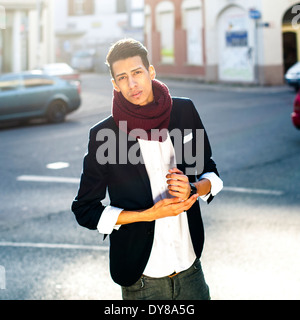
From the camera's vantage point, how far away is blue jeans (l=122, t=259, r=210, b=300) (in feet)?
9.15

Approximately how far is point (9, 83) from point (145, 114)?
14.8 m

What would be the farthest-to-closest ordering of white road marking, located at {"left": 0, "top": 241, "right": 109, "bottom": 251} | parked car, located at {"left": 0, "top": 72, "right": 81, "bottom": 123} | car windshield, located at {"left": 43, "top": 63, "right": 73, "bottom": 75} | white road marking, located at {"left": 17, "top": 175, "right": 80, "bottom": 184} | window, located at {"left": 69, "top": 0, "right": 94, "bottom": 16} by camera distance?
window, located at {"left": 69, "top": 0, "right": 94, "bottom": 16}, car windshield, located at {"left": 43, "top": 63, "right": 73, "bottom": 75}, parked car, located at {"left": 0, "top": 72, "right": 81, "bottom": 123}, white road marking, located at {"left": 17, "top": 175, "right": 80, "bottom": 184}, white road marking, located at {"left": 0, "top": 241, "right": 109, "bottom": 251}

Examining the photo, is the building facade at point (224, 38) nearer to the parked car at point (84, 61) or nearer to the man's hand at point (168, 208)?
the parked car at point (84, 61)

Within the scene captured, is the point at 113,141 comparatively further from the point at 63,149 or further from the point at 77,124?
the point at 77,124

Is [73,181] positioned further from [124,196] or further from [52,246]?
[124,196]

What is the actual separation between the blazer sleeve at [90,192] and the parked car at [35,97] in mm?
14476

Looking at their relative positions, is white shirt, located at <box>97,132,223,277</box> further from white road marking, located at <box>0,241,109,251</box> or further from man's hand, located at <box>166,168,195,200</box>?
white road marking, located at <box>0,241,109,251</box>

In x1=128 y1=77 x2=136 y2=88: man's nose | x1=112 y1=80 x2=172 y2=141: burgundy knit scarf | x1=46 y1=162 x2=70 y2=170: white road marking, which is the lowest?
x1=46 y1=162 x2=70 y2=170: white road marking

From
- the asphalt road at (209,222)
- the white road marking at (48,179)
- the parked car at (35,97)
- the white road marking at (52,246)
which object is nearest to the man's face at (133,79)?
the asphalt road at (209,222)

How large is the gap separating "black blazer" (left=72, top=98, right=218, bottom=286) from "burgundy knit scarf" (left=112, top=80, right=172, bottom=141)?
5 centimetres

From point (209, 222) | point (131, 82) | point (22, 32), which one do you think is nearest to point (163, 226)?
point (131, 82)

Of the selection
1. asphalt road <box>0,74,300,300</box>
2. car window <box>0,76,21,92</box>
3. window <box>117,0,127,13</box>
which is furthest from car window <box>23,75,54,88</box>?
window <box>117,0,127,13</box>

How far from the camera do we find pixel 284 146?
1170 cm

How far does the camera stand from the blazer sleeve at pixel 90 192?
2676 mm
